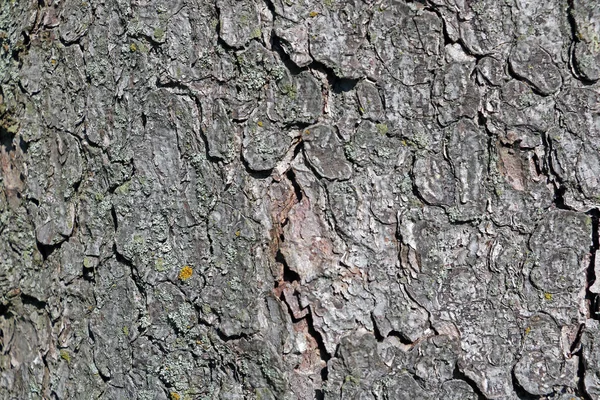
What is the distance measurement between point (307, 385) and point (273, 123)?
0.67 meters

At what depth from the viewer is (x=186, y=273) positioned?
1.71m

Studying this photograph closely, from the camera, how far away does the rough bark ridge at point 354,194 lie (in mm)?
1599

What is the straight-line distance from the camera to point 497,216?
1617 millimetres

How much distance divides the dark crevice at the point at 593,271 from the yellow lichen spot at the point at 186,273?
99 centimetres

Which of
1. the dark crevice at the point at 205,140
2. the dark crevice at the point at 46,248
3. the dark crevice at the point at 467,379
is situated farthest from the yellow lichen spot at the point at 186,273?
the dark crevice at the point at 467,379

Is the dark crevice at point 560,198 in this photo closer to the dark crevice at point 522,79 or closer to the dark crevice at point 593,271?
the dark crevice at point 593,271

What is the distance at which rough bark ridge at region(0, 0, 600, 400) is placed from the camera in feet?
5.24

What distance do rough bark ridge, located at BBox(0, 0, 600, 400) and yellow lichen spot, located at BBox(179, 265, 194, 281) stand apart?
1 cm

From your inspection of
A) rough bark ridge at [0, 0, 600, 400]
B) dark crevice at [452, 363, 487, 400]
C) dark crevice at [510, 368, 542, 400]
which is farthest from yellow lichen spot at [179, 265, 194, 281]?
dark crevice at [510, 368, 542, 400]

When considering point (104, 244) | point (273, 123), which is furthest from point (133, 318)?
point (273, 123)

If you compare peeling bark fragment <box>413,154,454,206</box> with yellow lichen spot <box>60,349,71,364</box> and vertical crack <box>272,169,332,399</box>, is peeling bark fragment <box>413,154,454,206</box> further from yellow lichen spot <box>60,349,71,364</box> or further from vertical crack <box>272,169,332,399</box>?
yellow lichen spot <box>60,349,71,364</box>

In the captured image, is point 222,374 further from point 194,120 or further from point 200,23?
point 200,23

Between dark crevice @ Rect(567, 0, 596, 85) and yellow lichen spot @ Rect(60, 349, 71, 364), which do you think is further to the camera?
yellow lichen spot @ Rect(60, 349, 71, 364)

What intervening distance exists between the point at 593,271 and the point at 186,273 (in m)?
1.01
